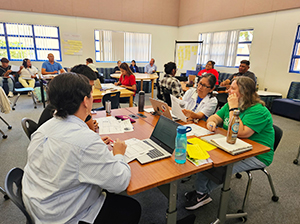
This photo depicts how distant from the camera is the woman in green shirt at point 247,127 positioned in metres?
1.66

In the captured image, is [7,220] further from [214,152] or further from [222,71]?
[222,71]

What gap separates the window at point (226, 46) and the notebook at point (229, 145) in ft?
20.1

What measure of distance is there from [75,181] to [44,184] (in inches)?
5.8

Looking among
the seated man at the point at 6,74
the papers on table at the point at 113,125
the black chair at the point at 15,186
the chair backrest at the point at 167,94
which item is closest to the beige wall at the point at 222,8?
the chair backrest at the point at 167,94

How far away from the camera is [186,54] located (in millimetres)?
8484

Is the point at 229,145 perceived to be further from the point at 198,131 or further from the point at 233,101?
the point at 233,101

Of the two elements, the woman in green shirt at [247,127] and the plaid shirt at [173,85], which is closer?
the woman in green shirt at [247,127]

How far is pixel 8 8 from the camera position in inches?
267

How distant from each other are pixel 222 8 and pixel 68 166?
8.20 meters

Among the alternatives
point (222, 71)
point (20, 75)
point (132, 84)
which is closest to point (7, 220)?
A: point (132, 84)

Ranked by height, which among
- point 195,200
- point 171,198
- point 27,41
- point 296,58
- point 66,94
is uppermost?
point 27,41

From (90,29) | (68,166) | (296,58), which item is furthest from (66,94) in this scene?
(90,29)

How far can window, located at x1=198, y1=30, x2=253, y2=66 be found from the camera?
675cm

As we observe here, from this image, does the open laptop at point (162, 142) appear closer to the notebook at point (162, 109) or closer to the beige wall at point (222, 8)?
the notebook at point (162, 109)
